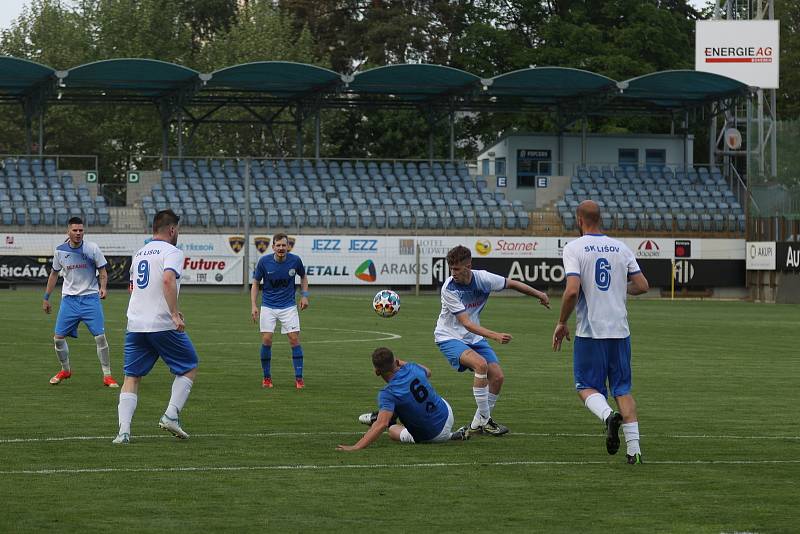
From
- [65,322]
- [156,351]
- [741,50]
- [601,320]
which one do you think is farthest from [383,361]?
[741,50]

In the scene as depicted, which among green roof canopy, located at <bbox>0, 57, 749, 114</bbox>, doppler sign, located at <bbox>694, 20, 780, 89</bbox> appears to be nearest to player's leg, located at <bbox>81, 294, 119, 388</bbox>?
green roof canopy, located at <bbox>0, 57, 749, 114</bbox>

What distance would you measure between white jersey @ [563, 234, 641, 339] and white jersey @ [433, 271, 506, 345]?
1883mm

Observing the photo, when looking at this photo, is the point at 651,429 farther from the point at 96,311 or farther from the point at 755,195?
the point at 755,195

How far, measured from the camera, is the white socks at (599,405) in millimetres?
10703

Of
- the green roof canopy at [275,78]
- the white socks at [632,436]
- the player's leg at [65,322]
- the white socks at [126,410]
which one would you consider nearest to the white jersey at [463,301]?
the white socks at [632,436]

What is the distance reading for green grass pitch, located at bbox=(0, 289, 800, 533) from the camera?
881 cm

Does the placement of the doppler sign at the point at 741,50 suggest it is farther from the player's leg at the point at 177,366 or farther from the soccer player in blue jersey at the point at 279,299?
the player's leg at the point at 177,366

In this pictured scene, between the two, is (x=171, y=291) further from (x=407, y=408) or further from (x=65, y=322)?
(x=65, y=322)

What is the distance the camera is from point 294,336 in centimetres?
1823

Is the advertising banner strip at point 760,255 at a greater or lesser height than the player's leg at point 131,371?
lesser

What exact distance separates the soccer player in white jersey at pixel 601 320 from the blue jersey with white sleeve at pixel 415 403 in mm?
1587

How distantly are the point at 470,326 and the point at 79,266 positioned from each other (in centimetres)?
739

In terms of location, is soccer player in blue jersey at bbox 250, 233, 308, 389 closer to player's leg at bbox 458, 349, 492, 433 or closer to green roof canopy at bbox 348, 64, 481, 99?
player's leg at bbox 458, 349, 492, 433

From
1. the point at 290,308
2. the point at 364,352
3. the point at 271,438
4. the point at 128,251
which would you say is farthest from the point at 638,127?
the point at 271,438
